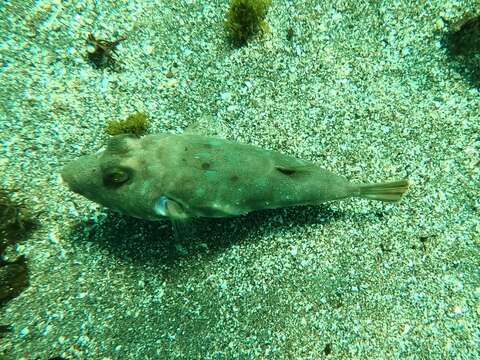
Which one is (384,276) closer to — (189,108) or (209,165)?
(209,165)

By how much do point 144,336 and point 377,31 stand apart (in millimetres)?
6005

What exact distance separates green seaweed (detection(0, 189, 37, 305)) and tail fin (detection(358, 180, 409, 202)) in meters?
4.81

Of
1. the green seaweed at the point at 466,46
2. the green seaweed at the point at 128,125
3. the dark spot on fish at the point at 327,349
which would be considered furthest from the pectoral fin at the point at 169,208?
the green seaweed at the point at 466,46

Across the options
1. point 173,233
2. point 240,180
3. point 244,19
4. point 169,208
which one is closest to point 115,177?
point 169,208

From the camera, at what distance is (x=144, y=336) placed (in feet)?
13.6

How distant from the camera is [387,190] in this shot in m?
4.47

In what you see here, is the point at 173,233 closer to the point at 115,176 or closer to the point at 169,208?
the point at 169,208

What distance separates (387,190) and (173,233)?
3159 mm

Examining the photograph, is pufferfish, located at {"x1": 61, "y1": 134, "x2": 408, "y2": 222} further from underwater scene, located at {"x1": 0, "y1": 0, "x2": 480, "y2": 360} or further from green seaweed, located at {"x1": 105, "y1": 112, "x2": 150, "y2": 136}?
green seaweed, located at {"x1": 105, "y1": 112, "x2": 150, "y2": 136}

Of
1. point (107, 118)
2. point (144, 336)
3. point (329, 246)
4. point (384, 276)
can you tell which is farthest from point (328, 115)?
point (144, 336)

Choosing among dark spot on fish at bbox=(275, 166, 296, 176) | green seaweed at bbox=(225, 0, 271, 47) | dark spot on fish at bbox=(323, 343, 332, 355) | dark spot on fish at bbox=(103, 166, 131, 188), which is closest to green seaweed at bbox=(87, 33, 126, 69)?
green seaweed at bbox=(225, 0, 271, 47)

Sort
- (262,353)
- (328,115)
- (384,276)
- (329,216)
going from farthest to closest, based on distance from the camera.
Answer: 1. (328,115)
2. (329,216)
3. (384,276)
4. (262,353)

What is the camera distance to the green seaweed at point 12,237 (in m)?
4.18

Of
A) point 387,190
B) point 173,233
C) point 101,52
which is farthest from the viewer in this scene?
point 101,52
